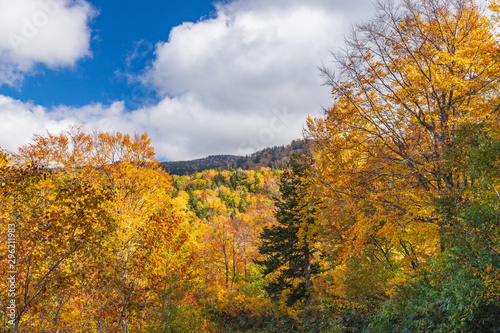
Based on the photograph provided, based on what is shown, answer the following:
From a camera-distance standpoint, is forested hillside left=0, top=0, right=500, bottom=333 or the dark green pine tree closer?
forested hillside left=0, top=0, right=500, bottom=333

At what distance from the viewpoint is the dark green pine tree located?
1719 centimetres

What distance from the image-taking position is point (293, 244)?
18.2m

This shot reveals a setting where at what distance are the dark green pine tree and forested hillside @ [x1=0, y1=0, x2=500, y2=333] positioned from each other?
11cm

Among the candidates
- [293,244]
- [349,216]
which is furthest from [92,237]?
[293,244]

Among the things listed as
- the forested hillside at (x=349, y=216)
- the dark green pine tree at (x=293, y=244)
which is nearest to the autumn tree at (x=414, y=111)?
the forested hillside at (x=349, y=216)

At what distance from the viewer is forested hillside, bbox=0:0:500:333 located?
546 centimetres

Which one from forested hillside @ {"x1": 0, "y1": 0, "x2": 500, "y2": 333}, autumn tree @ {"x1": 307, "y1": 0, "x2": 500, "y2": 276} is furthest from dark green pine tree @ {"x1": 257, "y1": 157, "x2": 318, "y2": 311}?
autumn tree @ {"x1": 307, "y1": 0, "x2": 500, "y2": 276}

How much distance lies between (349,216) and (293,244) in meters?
7.50

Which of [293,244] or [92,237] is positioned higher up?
[92,237]

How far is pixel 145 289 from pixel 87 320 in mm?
2009

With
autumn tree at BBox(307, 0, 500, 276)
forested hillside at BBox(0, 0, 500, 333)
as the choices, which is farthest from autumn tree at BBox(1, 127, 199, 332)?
autumn tree at BBox(307, 0, 500, 276)

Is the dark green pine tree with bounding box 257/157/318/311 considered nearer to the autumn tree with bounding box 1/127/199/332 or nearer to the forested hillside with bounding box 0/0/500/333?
the forested hillside with bounding box 0/0/500/333

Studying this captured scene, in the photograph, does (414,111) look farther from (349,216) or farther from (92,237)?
(92,237)

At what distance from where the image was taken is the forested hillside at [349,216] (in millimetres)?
5461
